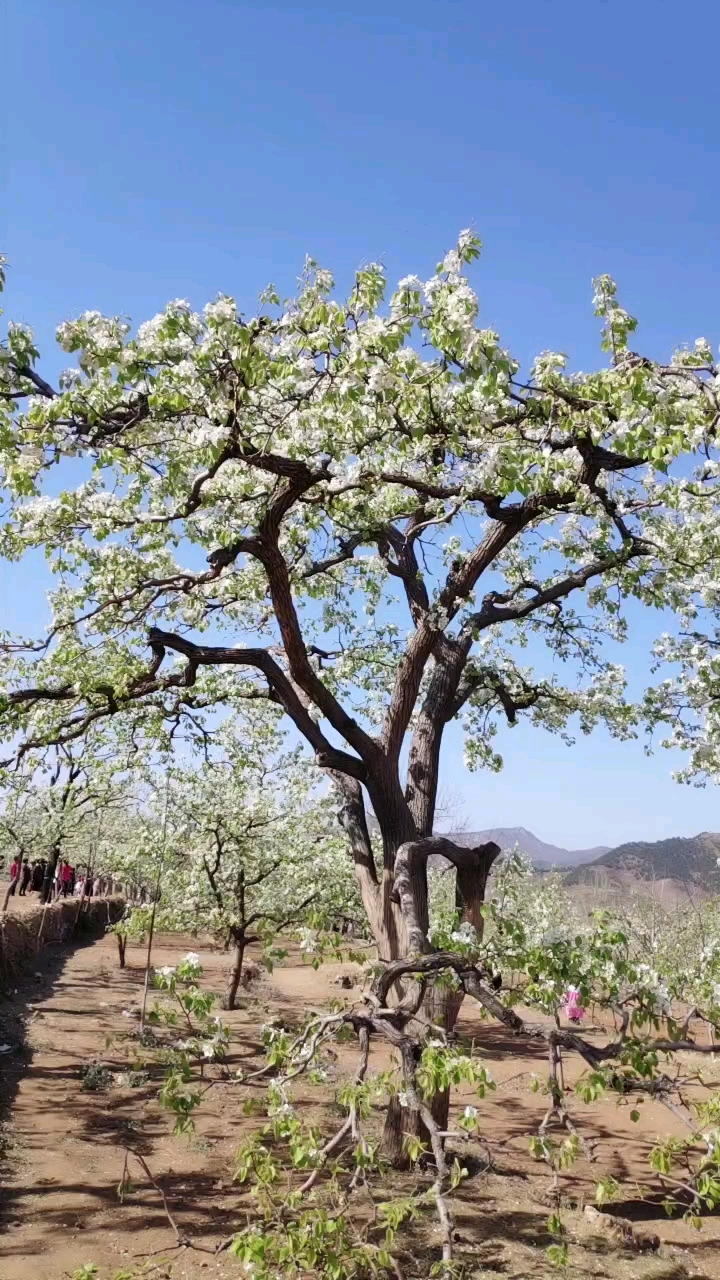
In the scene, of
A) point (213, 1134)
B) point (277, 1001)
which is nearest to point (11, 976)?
point (277, 1001)

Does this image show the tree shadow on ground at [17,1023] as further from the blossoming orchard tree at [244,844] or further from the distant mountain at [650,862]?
the distant mountain at [650,862]

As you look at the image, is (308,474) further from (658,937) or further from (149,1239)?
(658,937)

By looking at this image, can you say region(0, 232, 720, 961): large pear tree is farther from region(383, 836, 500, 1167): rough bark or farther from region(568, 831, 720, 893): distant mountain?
region(568, 831, 720, 893): distant mountain

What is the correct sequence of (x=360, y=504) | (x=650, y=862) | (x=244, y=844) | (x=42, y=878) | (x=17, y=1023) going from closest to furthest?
(x=360, y=504), (x=17, y=1023), (x=244, y=844), (x=42, y=878), (x=650, y=862)

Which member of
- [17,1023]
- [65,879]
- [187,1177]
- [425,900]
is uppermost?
→ [65,879]

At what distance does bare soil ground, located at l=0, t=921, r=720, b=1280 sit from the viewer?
7230 mm

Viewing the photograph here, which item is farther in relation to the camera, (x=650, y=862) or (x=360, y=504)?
(x=650, y=862)

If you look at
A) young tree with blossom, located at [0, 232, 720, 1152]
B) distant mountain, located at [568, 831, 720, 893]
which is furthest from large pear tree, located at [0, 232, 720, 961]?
distant mountain, located at [568, 831, 720, 893]

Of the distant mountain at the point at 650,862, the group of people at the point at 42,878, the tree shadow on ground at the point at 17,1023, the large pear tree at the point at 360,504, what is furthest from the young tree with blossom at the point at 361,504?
the distant mountain at the point at 650,862

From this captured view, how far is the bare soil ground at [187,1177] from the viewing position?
7230 millimetres

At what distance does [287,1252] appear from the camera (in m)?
3.58

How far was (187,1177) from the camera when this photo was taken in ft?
30.1

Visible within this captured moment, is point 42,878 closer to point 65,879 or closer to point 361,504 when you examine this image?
point 65,879

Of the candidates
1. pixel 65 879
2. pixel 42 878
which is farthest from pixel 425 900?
pixel 42 878
